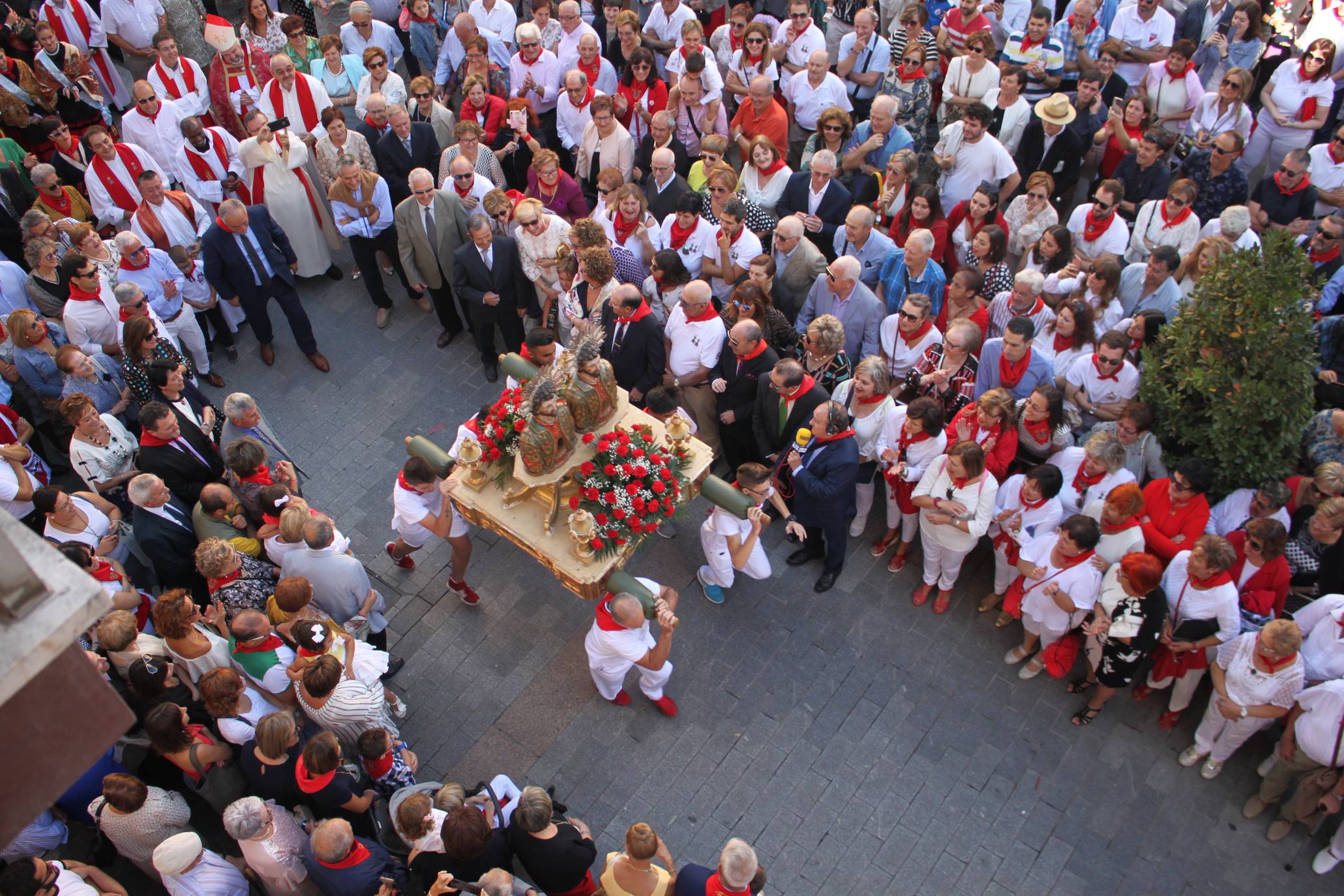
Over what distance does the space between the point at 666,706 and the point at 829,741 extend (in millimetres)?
1189

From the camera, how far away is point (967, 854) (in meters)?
6.32

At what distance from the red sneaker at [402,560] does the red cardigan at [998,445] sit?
437cm

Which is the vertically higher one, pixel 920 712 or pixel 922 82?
pixel 922 82

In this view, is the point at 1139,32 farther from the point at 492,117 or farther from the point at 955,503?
the point at 492,117

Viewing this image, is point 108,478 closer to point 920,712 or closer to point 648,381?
point 648,381

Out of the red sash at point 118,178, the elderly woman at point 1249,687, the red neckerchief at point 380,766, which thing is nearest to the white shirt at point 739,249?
the red neckerchief at point 380,766

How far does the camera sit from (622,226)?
8539mm

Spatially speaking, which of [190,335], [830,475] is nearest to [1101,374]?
[830,475]

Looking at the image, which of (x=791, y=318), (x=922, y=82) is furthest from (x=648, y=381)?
(x=922, y=82)

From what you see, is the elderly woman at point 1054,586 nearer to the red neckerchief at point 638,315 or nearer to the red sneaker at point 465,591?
the red neckerchief at point 638,315

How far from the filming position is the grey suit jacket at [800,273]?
8273mm

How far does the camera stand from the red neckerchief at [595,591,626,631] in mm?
6250

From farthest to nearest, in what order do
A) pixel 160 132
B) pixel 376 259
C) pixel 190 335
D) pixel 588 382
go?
1. pixel 160 132
2. pixel 376 259
3. pixel 190 335
4. pixel 588 382

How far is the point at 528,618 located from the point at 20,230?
21.7ft
